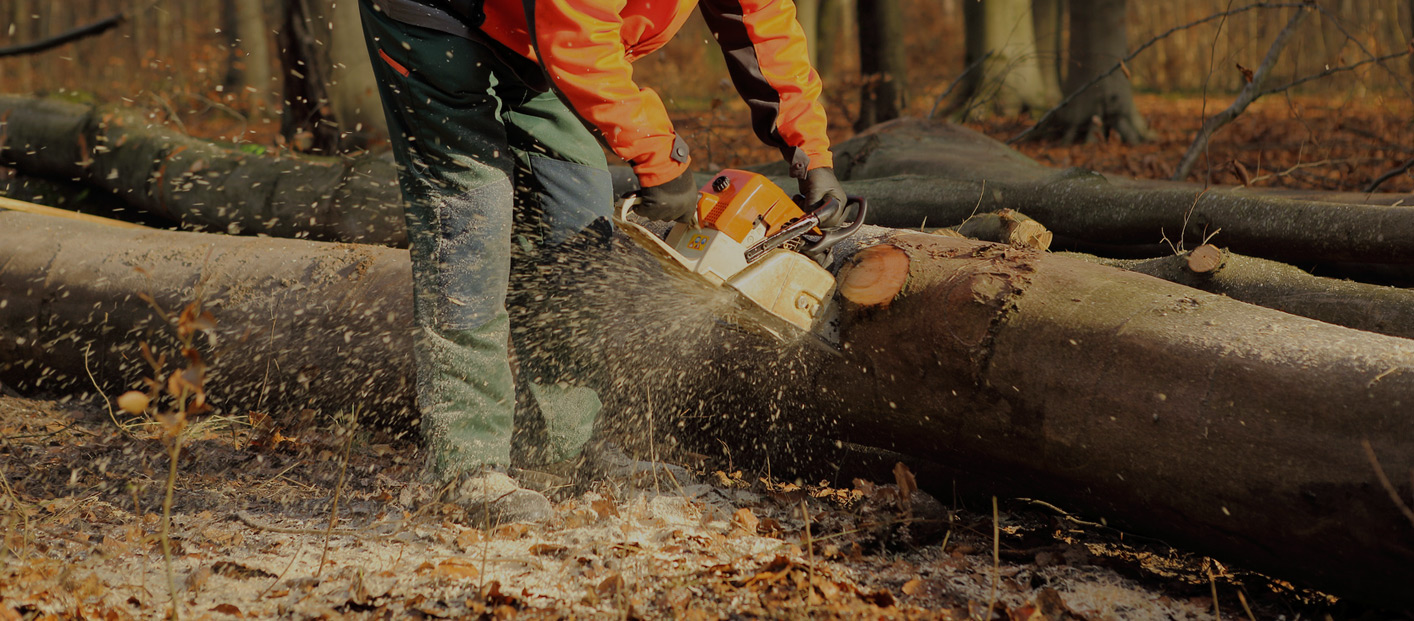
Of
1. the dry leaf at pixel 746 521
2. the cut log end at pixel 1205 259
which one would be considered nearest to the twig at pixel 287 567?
the dry leaf at pixel 746 521

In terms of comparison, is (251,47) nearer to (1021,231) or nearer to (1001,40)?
(1001,40)

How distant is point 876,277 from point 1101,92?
7.56 meters

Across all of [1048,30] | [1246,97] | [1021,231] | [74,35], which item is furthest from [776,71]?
[1048,30]

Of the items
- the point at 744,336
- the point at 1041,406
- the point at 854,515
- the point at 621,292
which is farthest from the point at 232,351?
the point at 1041,406

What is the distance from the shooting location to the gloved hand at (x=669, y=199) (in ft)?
7.47

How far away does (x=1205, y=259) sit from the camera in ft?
9.34

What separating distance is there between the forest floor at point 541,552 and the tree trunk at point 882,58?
6174 millimetres

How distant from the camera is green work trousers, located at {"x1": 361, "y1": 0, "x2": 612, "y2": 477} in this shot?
2438mm

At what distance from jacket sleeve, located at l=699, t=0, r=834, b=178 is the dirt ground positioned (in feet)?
3.16

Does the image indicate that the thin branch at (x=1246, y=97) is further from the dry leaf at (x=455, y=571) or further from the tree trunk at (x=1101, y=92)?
the dry leaf at (x=455, y=571)

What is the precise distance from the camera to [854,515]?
2.59 meters

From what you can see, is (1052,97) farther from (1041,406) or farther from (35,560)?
(35,560)

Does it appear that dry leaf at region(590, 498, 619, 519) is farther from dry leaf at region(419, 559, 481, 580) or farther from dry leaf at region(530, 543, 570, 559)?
dry leaf at region(419, 559, 481, 580)

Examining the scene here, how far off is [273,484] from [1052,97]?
1160 centimetres
